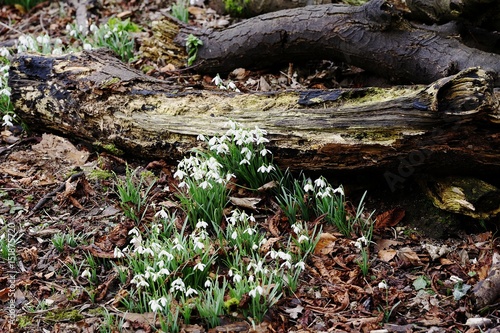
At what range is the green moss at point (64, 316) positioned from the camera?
3562 mm

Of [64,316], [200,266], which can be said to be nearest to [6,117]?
[64,316]

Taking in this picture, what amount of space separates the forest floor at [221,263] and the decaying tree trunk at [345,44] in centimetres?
104

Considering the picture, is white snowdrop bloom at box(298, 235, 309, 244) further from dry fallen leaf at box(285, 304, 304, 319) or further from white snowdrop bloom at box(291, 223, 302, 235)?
dry fallen leaf at box(285, 304, 304, 319)

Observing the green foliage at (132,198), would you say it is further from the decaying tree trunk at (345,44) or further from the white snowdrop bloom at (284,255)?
the decaying tree trunk at (345,44)

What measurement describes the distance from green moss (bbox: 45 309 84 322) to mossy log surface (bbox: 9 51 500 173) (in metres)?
1.51

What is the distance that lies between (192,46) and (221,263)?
2650 millimetres

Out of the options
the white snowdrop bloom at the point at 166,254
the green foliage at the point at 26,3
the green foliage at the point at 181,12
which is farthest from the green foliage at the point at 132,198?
the green foliage at the point at 26,3

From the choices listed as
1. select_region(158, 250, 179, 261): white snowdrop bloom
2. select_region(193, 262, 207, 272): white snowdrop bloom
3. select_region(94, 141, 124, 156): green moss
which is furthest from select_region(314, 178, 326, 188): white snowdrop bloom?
select_region(94, 141, 124, 156): green moss

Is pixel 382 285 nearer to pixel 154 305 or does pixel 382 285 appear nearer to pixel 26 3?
pixel 154 305

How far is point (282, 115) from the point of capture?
4.26 metres

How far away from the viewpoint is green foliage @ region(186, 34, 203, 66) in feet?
18.9

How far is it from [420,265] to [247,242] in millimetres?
1085

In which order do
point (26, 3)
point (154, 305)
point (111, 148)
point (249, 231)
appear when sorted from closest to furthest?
point (154, 305) → point (249, 231) → point (111, 148) → point (26, 3)

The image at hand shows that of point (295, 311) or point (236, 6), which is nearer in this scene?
point (295, 311)
